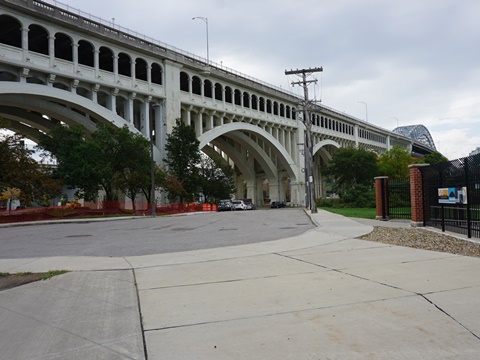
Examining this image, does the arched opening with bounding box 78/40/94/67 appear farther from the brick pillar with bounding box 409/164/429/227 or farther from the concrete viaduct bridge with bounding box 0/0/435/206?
the brick pillar with bounding box 409/164/429/227

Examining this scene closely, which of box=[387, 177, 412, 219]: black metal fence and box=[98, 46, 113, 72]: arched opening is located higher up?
box=[98, 46, 113, 72]: arched opening

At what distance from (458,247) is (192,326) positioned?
26.8 ft

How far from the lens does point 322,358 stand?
3805 millimetres

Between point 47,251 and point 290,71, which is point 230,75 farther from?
point 47,251

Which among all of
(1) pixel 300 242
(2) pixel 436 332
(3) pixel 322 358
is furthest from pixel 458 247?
(3) pixel 322 358

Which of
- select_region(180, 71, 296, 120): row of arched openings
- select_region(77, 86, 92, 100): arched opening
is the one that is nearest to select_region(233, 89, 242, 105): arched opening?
select_region(180, 71, 296, 120): row of arched openings

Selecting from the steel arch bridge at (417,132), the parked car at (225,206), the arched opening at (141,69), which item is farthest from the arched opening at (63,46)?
the steel arch bridge at (417,132)

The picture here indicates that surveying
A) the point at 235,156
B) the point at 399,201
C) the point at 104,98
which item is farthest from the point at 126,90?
the point at 235,156

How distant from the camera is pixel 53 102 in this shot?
124ft

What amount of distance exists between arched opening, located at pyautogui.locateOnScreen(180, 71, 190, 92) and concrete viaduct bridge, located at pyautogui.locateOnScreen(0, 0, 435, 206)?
174mm

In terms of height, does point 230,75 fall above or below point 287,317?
above

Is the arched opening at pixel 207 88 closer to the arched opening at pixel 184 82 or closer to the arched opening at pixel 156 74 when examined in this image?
the arched opening at pixel 184 82

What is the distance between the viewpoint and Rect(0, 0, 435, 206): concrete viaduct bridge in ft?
109

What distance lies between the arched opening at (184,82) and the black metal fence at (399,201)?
31.9 m
